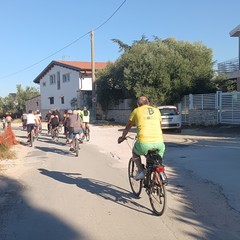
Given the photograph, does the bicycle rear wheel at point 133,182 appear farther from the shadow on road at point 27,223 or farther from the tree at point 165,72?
the tree at point 165,72

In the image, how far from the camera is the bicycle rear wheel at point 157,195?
6.51m

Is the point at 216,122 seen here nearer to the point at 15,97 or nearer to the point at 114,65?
the point at 114,65

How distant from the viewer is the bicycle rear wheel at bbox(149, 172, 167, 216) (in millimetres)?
6512

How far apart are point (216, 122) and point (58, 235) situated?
23381 millimetres

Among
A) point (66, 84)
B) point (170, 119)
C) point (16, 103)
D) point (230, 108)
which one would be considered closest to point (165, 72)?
point (230, 108)

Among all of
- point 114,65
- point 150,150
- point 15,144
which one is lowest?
point 15,144

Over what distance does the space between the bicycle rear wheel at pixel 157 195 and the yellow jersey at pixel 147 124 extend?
615 millimetres

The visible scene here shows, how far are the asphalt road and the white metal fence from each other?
45.9 feet

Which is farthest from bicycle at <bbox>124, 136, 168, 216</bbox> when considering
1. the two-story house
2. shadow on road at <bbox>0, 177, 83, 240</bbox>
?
the two-story house

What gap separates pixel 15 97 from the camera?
243 ft

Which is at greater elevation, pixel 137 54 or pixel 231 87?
pixel 137 54

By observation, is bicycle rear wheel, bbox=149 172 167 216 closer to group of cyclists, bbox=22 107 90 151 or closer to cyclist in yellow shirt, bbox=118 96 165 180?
cyclist in yellow shirt, bbox=118 96 165 180

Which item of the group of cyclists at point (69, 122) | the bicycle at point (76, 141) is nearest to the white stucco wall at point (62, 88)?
the group of cyclists at point (69, 122)

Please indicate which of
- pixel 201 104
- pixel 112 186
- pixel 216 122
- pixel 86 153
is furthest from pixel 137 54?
pixel 112 186
